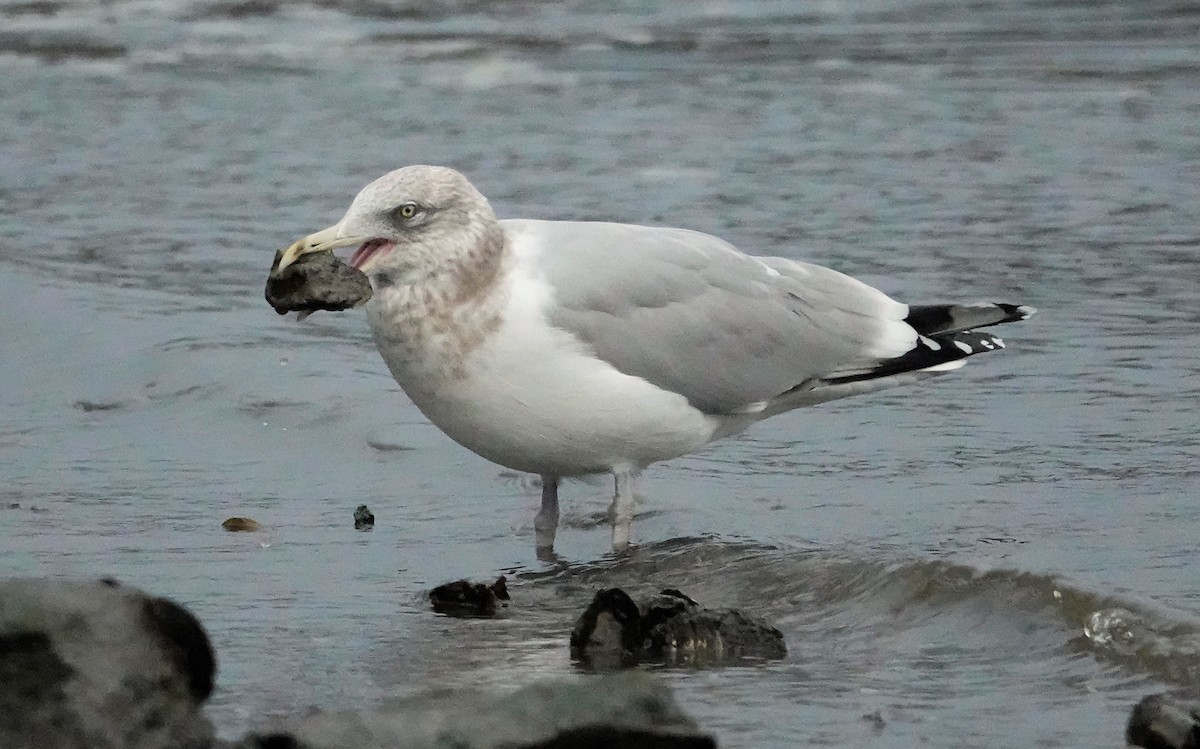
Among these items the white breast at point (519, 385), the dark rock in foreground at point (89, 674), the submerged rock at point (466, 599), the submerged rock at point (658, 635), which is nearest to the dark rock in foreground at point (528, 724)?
the dark rock in foreground at point (89, 674)

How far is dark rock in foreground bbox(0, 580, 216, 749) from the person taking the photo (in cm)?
335

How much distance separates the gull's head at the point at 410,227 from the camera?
547 centimetres

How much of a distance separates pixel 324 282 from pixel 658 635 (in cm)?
153

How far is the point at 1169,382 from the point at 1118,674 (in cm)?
282

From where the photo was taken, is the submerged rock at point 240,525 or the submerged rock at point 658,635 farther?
the submerged rock at point 240,525

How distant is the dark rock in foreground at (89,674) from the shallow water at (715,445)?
669mm

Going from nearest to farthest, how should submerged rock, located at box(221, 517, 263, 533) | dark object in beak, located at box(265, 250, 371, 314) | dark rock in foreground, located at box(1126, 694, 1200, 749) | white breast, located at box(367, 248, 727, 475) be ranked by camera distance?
dark rock in foreground, located at box(1126, 694, 1200, 749), white breast, located at box(367, 248, 727, 475), dark object in beak, located at box(265, 250, 371, 314), submerged rock, located at box(221, 517, 263, 533)

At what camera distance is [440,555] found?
5777 millimetres

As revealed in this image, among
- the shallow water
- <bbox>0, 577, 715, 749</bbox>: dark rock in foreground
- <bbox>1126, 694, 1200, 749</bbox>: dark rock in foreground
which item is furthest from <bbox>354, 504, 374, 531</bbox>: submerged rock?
<bbox>1126, 694, 1200, 749</bbox>: dark rock in foreground

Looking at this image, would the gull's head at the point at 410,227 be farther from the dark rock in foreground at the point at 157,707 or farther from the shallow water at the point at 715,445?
the dark rock in foreground at the point at 157,707

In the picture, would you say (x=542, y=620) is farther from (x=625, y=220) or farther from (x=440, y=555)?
(x=625, y=220)

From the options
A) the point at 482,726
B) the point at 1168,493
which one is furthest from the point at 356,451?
the point at 482,726

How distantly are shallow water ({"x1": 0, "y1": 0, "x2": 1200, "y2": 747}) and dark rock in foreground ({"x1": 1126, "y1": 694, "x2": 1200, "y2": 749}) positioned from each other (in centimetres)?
20

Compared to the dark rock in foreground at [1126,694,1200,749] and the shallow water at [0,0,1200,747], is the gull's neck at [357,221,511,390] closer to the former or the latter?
the shallow water at [0,0,1200,747]
